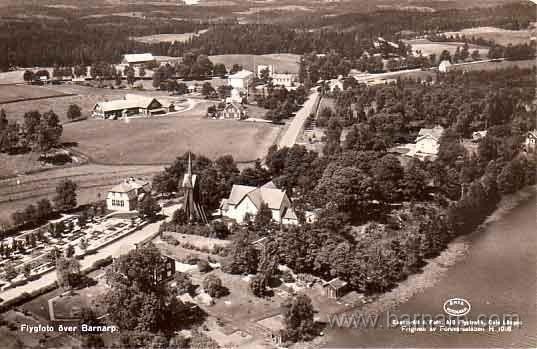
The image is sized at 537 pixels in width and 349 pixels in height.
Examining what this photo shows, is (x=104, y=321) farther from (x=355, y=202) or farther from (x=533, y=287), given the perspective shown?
(x=533, y=287)

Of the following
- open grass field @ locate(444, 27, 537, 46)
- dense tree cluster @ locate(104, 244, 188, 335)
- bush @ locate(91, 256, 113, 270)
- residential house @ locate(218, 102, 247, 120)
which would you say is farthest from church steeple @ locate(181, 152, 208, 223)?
open grass field @ locate(444, 27, 537, 46)

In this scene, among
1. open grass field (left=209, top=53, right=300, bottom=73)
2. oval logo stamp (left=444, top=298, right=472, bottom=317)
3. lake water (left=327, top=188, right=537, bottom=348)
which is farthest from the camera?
open grass field (left=209, top=53, right=300, bottom=73)

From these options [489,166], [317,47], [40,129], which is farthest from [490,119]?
[317,47]

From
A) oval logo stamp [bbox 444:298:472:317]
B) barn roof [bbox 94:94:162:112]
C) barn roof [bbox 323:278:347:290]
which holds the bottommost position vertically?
oval logo stamp [bbox 444:298:472:317]

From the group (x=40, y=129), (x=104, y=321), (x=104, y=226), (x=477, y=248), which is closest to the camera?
(x=104, y=321)

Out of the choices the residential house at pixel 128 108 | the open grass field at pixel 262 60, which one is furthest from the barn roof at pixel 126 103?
the open grass field at pixel 262 60

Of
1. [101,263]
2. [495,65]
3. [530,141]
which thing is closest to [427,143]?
[530,141]

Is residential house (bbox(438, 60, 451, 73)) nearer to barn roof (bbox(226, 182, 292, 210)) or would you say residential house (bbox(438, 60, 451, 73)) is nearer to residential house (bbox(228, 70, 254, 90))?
residential house (bbox(228, 70, 254, 90))
